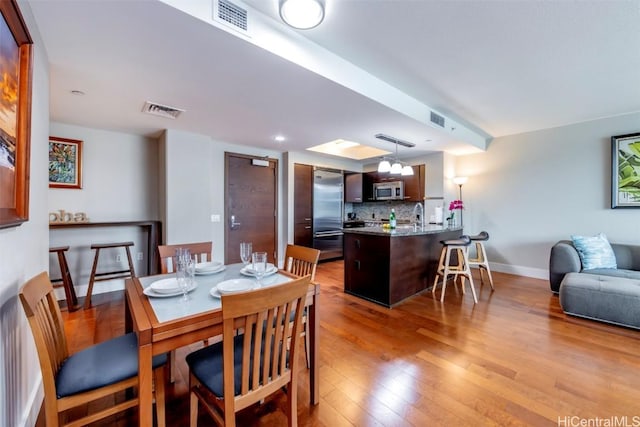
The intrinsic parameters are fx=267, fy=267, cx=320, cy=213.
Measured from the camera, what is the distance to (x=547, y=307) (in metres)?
3.20

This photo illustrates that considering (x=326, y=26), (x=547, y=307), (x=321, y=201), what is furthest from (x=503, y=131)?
(x=326, y=26)

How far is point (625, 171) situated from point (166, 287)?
5629 mm

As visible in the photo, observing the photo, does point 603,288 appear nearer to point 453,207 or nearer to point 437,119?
point 453,207

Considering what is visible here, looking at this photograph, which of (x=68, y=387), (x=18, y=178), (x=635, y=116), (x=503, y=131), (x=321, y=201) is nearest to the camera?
(x=68, y=387)

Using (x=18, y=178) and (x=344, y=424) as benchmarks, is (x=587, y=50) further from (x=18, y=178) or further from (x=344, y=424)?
(x=18, y=178)

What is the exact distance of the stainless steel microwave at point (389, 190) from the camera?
18.5 feet

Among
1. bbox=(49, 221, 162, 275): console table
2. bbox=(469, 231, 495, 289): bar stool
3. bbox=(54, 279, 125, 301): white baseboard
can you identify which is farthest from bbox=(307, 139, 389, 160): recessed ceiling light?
bbox=(54, 279, 125, 301): white baseboard

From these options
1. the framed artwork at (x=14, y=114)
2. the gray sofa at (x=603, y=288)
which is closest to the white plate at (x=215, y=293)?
the framed artwork at (x=14, y=114)

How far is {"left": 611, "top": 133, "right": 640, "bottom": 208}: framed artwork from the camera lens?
361cm

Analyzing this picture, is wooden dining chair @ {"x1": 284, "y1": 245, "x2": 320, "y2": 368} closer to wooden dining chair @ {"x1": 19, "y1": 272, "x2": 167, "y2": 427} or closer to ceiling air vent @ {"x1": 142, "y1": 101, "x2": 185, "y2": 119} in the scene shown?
wooden dining chair @ {"x1": 19, "y1": 272, "x2": 167, "y2": 427}

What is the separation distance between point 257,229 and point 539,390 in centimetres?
412

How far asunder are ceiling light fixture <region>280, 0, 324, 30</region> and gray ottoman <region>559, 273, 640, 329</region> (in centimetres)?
364

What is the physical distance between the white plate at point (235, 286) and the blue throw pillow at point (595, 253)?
165 inches

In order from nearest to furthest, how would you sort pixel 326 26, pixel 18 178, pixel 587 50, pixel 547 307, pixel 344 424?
pixel 18 178, pixel 344 424, pixel 326 26, pixel 587 50, pixel 547 307
